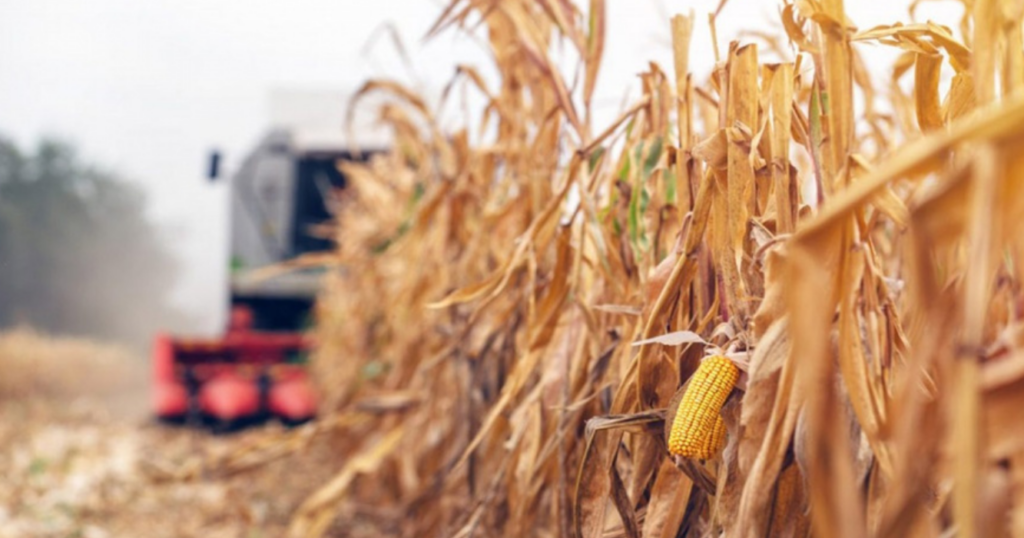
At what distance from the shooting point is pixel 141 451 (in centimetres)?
466

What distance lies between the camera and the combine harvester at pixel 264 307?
5.48 meters

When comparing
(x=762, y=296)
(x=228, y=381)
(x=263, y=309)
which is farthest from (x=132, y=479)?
(x=263, y=309)

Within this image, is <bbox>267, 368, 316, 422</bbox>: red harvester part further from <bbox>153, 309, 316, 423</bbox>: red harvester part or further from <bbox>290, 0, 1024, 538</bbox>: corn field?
<bbox>290, 0, 1024, 538</bbox>: corn field

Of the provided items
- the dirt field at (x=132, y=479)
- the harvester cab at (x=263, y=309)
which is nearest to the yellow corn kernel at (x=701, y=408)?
the dirt field at (x=132, y=479)

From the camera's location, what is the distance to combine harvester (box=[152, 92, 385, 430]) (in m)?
5.48

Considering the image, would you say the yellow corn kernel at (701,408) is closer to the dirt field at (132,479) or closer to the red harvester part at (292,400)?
the dirt field at (132,479)

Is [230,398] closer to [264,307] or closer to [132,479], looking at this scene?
[132,479]

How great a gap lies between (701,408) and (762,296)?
0.15 metres

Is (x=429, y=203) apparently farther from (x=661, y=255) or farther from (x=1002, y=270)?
(x=1002, y=270)

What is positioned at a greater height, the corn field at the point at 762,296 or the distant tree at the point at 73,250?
the corn field at the point at 762,296

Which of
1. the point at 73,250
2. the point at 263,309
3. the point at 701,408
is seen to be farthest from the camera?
the point at 73,250

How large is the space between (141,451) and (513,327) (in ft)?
11.6

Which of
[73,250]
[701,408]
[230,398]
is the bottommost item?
[73,250]

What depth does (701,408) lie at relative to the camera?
33.2 inches
